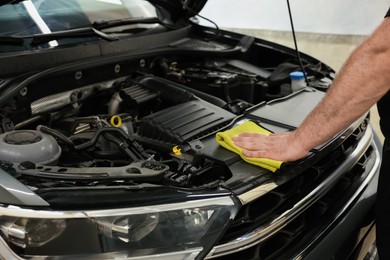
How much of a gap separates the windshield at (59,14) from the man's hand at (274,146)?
868mm

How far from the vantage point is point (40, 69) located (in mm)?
1489

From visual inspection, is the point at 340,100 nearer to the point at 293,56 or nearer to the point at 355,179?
the point at 355,179

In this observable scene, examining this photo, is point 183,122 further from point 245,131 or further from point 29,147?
point 29,147

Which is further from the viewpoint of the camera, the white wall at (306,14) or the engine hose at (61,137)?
the white wall at (306,14)

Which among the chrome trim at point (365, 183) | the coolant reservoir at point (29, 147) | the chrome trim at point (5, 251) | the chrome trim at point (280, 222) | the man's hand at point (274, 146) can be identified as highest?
the man's hand at point (274, 146)

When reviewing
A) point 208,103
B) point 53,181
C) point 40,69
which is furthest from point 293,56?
point 53,181

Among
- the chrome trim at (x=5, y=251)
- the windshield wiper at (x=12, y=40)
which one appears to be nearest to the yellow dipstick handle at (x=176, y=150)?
the chrome trim at (x=5, y=251)

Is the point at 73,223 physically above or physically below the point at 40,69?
below

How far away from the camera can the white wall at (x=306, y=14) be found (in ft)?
12.5

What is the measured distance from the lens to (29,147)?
1131 millimetres

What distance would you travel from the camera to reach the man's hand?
114 cm

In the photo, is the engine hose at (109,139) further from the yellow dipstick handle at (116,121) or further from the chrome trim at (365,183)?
the chrome trim at (365,183)

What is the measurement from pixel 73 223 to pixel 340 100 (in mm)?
705

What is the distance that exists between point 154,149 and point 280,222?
433 mm
